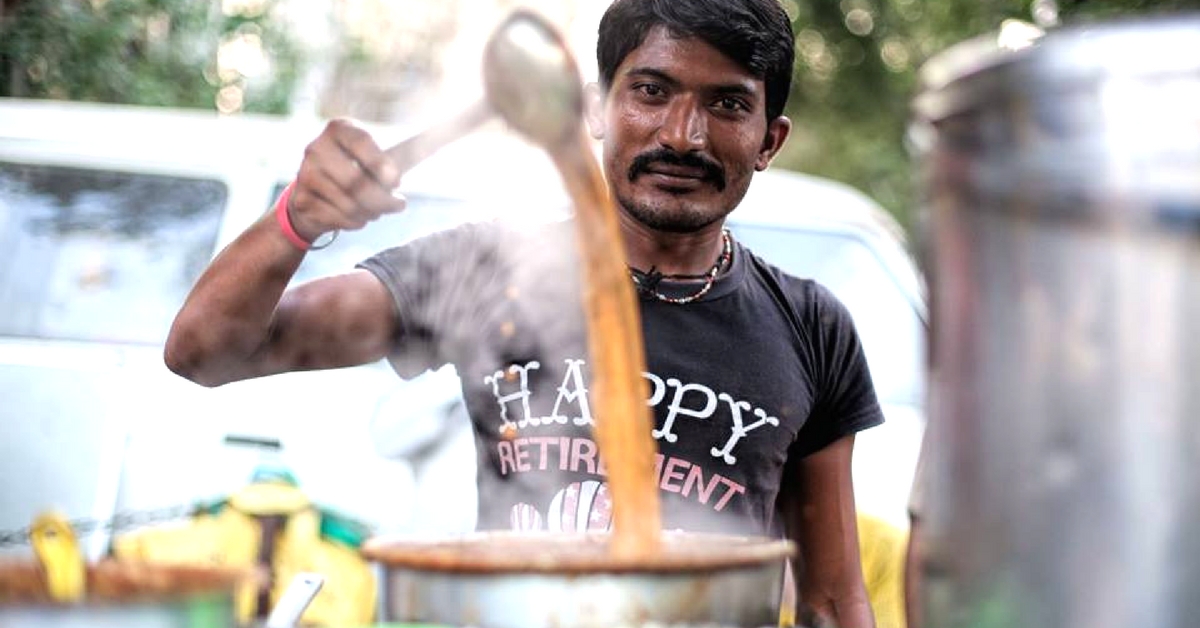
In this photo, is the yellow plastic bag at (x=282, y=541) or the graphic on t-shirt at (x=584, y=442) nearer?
the graphic on t-shirt at (x=584, y=442)

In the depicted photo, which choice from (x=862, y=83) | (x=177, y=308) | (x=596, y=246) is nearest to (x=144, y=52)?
(x=177, y=308)

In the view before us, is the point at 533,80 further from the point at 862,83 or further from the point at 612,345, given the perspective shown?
the point at 862,83

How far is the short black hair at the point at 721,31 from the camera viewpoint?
102 inches

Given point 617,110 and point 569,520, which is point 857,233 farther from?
point 569,520

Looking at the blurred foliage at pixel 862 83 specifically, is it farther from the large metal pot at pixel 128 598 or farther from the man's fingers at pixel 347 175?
the large metal pot at pixel 128 598

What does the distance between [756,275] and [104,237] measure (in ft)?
7.89

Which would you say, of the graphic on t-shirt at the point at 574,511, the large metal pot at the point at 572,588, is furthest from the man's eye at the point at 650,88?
the large metal pot at the point at 572,588

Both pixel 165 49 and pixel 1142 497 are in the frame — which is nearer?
pixel 1142 497

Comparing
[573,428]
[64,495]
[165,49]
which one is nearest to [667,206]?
[573,428]

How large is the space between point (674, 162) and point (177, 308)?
7.05 feet

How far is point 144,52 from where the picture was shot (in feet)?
23.6

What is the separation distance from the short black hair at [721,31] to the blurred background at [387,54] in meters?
0.09

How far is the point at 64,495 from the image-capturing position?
13.0 ft

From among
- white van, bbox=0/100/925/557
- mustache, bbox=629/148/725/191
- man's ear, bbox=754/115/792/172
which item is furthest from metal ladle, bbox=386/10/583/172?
white van, bbox=0/100/925/557
